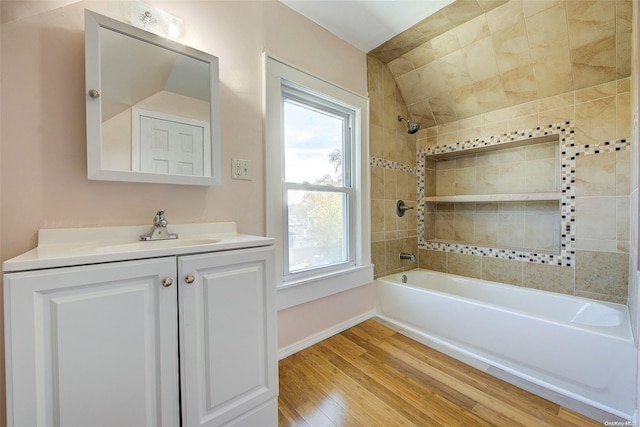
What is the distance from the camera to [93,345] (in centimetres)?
71

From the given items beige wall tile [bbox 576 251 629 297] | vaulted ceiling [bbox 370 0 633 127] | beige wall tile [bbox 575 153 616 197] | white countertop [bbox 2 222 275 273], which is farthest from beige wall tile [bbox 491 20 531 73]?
white countertop [bbox 2 222 275 273]

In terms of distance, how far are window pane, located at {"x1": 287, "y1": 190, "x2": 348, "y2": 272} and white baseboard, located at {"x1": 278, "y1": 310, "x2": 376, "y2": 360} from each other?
1.60 feet

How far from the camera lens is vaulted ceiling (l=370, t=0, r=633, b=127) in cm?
154

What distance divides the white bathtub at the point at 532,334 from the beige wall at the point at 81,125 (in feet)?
3.32

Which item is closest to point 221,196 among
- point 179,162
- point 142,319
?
point 179,162

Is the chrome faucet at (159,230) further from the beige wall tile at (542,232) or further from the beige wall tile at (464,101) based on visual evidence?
the beige wall tile at (542,232)

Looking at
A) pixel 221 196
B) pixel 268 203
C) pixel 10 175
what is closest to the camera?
pixel 10 175

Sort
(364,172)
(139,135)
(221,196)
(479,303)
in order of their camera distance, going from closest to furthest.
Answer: (139,135) → (221,196) → (479,303) → (364,172)

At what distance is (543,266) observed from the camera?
6.41 feet

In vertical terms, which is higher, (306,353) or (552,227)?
(552,227)

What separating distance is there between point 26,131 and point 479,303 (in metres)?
2.43

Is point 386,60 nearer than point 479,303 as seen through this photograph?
No

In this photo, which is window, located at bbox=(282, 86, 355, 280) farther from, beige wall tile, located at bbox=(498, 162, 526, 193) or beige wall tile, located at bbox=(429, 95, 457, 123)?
beige wall tile, located at bbox=(498, 162, 526, 193)

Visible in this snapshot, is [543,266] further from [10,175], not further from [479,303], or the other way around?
[10,175]
